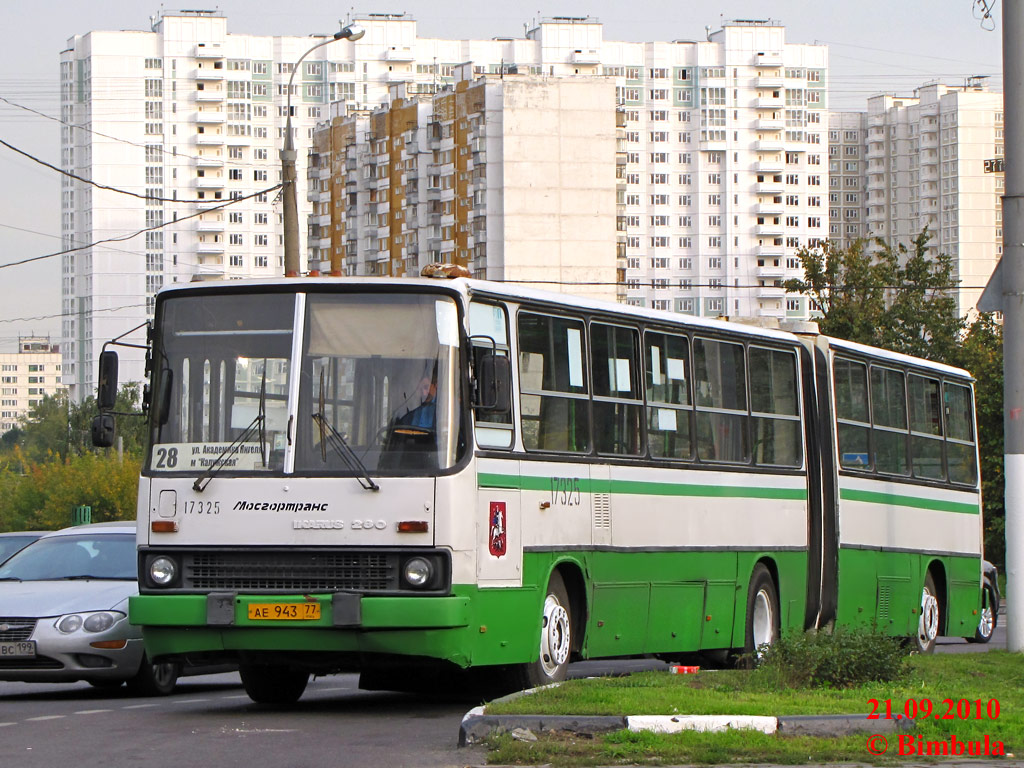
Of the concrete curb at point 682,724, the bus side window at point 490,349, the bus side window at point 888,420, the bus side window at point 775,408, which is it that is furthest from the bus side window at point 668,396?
the concrete curb at point 682,724

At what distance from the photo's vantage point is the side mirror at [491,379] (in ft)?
37.2

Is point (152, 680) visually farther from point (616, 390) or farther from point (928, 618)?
point (928, 618)

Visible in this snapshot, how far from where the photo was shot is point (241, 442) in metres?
11.7

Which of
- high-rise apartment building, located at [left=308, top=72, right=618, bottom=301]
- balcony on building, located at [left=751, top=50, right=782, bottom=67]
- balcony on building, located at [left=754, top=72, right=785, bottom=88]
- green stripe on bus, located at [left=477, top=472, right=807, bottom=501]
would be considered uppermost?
balcony on building, located at [left=751, top=50, right=782, bottom=67]

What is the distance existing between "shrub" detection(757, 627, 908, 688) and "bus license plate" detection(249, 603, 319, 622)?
2.92m

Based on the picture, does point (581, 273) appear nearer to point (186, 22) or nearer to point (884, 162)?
point (186, 22)

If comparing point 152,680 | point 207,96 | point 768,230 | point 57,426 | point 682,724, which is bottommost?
point 152,680

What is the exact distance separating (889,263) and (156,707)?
39742 mm

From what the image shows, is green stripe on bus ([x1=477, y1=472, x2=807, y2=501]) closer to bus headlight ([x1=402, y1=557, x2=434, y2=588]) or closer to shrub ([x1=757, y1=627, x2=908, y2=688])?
bus headlight ([x1=402, y1=557, x2=434, y2=588])

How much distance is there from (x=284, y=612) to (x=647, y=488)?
3.66 meters

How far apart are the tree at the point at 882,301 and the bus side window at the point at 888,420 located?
1128 inches

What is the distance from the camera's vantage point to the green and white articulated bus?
37.1 ft

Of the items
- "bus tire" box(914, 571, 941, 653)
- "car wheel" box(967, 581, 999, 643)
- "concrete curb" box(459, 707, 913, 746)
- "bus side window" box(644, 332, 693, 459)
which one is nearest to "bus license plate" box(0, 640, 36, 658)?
"bus side window" box(644, 332, 693, 459)

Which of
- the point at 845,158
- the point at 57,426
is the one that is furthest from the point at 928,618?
the point at 845,158
